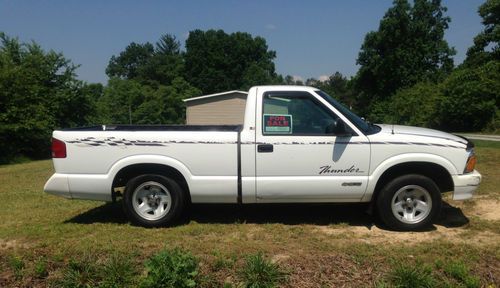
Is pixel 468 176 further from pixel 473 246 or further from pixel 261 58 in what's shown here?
pixel 261 58

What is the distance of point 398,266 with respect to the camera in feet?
14.9

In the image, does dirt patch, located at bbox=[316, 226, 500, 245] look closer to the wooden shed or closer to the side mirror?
the side mirror

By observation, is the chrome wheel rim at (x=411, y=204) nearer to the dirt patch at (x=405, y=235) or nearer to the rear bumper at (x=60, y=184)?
the dirt patch at (x=405, y=235)

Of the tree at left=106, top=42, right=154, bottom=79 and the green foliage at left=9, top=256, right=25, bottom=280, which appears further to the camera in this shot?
the tree at left=106, top=42, right=154, bottom=79

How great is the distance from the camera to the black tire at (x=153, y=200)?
234 inches

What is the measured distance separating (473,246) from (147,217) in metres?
3.93

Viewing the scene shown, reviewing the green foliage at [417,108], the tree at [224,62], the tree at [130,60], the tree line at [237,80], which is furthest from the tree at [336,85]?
the green foliage at [417,108]

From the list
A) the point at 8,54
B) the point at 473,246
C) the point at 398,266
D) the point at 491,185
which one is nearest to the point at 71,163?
the point at 398,266

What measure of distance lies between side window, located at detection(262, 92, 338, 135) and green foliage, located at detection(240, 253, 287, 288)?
1.84 meters

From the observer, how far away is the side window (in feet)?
19.0

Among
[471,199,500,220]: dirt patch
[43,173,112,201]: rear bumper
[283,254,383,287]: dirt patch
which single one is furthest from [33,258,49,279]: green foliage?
[471,199,500,220]: dirt patch

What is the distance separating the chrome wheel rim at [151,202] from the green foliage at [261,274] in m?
1.91

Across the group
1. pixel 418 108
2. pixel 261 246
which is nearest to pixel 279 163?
pixel 261 246

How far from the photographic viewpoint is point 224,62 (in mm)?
86500
